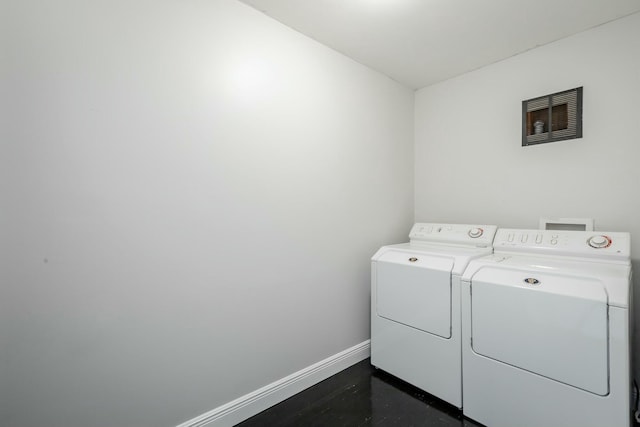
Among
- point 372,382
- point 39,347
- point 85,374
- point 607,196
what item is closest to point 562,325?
point 607,196

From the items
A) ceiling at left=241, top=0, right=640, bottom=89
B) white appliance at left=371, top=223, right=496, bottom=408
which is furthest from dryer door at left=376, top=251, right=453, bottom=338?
ceiling at left=241, top=0, right=640, bottom=89

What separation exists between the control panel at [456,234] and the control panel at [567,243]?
2.6 inches

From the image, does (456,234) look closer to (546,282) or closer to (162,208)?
(546,282)

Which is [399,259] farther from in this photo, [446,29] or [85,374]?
[85,374]

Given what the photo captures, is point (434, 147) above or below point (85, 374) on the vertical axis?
above

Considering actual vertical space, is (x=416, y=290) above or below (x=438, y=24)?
below

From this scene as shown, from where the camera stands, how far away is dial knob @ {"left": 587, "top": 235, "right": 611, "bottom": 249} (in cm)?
155

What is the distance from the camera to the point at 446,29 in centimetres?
179

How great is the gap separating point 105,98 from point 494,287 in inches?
Answer: 80.8

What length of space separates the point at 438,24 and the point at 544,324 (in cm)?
179

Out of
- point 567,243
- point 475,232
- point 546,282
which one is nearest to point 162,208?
point 546,282

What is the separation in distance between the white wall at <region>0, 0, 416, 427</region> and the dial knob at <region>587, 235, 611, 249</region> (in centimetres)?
147

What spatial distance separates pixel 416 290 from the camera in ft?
5.95

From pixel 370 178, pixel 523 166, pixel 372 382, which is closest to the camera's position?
pixel 372 382
